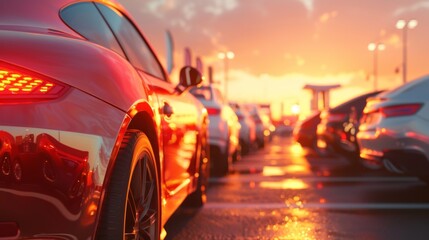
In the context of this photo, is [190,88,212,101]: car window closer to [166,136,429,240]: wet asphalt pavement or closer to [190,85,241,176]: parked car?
[190,85,241,176]: parked car

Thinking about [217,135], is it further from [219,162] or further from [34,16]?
[34,16]

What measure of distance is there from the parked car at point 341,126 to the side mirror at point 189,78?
6508mm

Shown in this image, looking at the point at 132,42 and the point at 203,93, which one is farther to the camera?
the point at 203,93

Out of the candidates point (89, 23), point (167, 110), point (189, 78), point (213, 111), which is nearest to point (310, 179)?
point (213, 111)

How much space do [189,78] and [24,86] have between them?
2842 millimetres

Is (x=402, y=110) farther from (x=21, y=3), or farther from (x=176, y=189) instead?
(x=21, y=3)

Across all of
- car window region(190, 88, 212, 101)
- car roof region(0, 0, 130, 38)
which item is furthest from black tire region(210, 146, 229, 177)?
car roof region(0, 0, 130, 38)

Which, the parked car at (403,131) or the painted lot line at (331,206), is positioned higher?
the parked car at (403,131)

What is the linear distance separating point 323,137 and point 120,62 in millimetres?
9891

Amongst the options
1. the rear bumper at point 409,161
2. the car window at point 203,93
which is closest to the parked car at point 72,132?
the rear bumper at point 409,161

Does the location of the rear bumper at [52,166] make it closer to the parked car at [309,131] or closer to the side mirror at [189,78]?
the side mirror at [189,78]

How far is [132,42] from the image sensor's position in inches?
174

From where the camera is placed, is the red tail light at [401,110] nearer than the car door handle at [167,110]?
No

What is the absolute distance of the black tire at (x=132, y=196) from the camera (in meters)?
2.65
